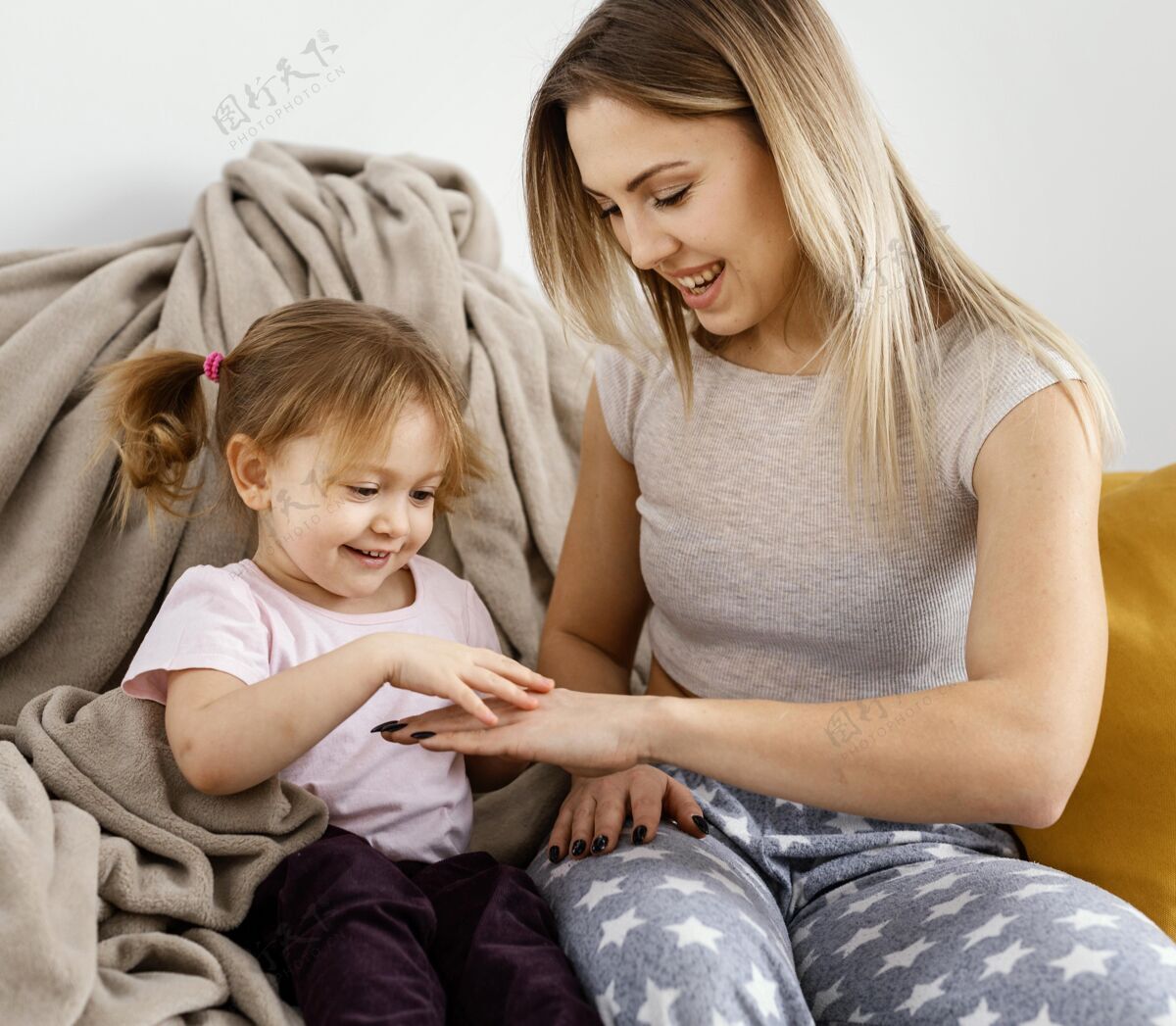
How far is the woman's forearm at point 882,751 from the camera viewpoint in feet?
2.88

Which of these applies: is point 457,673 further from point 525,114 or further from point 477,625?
point 525,114

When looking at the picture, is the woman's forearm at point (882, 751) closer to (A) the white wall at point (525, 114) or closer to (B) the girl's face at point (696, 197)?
(B) the girl's face at point (696, 197)

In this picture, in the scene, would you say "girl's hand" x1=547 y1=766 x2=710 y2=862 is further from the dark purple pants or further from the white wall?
the white wall

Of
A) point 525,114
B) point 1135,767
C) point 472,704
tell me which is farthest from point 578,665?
point 525,114

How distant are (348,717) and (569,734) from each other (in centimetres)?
22

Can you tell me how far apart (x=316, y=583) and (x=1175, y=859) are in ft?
2.72

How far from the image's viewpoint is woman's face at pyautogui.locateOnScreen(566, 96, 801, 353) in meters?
1.05

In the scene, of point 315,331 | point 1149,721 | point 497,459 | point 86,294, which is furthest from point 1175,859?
point 86,294

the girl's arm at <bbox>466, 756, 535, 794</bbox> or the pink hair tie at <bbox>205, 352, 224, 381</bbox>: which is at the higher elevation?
the pink hair tie at <bbox>205, 352, 224, 381</bbox>

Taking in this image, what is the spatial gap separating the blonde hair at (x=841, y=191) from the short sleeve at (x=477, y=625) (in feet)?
1.38

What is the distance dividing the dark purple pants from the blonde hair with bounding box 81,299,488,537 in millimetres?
353

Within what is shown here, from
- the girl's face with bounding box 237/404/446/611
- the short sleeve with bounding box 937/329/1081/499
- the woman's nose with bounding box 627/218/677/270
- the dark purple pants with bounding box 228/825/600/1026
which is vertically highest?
the woman's nose with bounding box 627/218/677/270

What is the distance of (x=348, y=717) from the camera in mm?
1043

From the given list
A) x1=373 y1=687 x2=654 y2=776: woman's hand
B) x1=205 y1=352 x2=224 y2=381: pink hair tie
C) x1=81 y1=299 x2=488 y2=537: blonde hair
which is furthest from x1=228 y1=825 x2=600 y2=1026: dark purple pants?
x1=205 y1=352 x2=224 y2=381: pink hair tie
